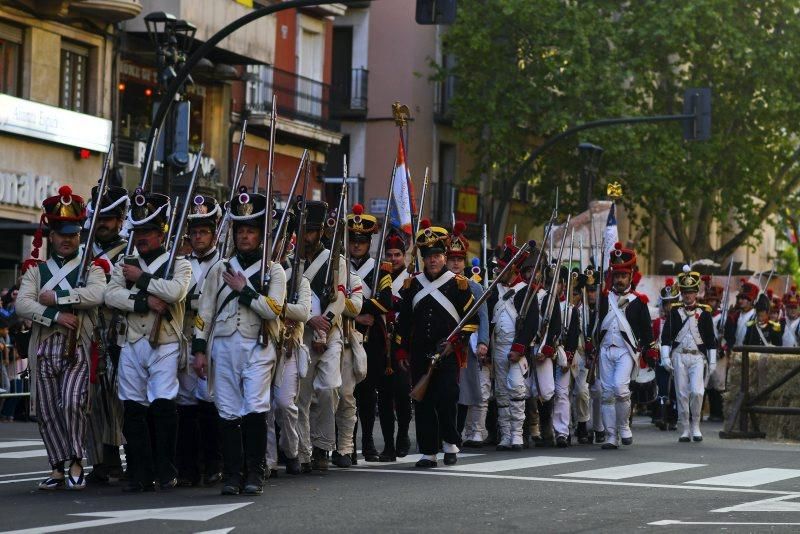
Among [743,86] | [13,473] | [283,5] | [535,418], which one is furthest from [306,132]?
[13,473]

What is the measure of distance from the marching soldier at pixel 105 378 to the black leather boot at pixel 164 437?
1.65ft

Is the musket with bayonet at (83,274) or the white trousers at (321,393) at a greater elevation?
the musket with bayonet at (83,274)

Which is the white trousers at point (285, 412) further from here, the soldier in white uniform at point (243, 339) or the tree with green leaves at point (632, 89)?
the tree with green leaves at point (632, 89)

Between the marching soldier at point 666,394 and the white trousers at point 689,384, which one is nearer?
the white trousers at point 689,384

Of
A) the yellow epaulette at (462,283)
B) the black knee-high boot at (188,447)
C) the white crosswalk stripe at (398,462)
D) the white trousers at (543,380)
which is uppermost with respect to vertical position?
the yellow epaulette at (462,283)

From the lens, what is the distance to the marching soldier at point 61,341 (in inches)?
538

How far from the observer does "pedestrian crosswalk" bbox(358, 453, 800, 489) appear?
1562 cm

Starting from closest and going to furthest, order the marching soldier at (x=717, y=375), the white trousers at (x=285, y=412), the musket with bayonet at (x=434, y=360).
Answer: the white trousers at (x=285, y=412), the musket with bayonet at (x=434, y=360), the marching soldier at (x=717, y=375)

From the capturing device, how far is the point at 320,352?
15.7 meters

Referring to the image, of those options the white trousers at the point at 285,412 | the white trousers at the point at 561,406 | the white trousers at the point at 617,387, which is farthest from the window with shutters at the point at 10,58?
the white trousers at the point at 285,412

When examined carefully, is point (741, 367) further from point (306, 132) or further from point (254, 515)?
point (306, 132)

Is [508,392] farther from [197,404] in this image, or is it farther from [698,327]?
[197,404]

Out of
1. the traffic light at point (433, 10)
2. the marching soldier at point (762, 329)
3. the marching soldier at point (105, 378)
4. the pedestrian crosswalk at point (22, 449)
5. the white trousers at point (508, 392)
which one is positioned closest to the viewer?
the marching soldier at point (105, 378)

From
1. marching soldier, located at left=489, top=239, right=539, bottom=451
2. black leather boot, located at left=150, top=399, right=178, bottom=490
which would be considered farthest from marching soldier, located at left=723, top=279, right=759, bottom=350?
black leather boot, located at left=150, top=399, right=178, bottom=490
